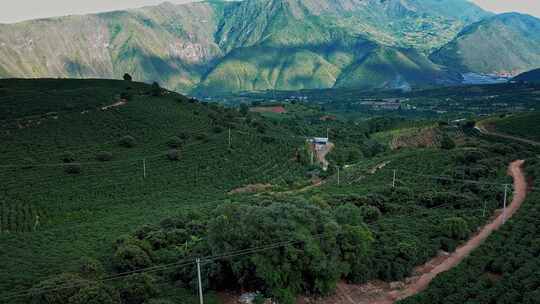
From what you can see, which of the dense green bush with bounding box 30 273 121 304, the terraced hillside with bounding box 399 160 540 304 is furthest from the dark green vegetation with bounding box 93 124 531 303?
the dense green bush with bounding box 30 273 121 304

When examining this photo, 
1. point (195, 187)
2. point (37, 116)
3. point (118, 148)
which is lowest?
point (195, 187)

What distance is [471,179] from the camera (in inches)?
1997

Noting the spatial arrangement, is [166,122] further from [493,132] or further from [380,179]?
[493,132]

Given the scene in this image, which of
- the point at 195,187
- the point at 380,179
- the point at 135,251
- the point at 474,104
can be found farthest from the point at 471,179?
the point at 474,104

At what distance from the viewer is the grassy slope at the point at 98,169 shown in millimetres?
36375

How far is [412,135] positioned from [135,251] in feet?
271

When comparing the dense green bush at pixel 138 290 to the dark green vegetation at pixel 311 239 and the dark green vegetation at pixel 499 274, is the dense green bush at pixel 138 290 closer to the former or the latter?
the dark green vegetation at pixel 311 239

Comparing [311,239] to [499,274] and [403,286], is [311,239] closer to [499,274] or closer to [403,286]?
[403,286]

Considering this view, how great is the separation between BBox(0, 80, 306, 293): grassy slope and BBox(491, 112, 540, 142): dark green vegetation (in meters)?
44.6

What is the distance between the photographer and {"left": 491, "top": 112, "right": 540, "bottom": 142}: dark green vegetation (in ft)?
267

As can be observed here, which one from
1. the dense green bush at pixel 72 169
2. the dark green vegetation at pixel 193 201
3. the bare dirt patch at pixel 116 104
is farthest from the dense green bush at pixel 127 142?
the bare dirt patch at pixel 116 104

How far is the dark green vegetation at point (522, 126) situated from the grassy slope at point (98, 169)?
44.6 meters

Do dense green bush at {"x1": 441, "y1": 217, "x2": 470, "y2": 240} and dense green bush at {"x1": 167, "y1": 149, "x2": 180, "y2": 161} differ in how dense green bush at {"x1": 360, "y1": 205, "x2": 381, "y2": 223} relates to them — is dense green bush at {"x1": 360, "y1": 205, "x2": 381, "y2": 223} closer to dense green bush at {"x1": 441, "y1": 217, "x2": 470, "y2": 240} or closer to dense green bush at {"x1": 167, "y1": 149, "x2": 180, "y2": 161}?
dense green bush at {"x1": 441, "y1": 217, "x2": 470, "y2": 240}

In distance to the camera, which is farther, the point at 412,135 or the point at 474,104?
the point at 474,104
